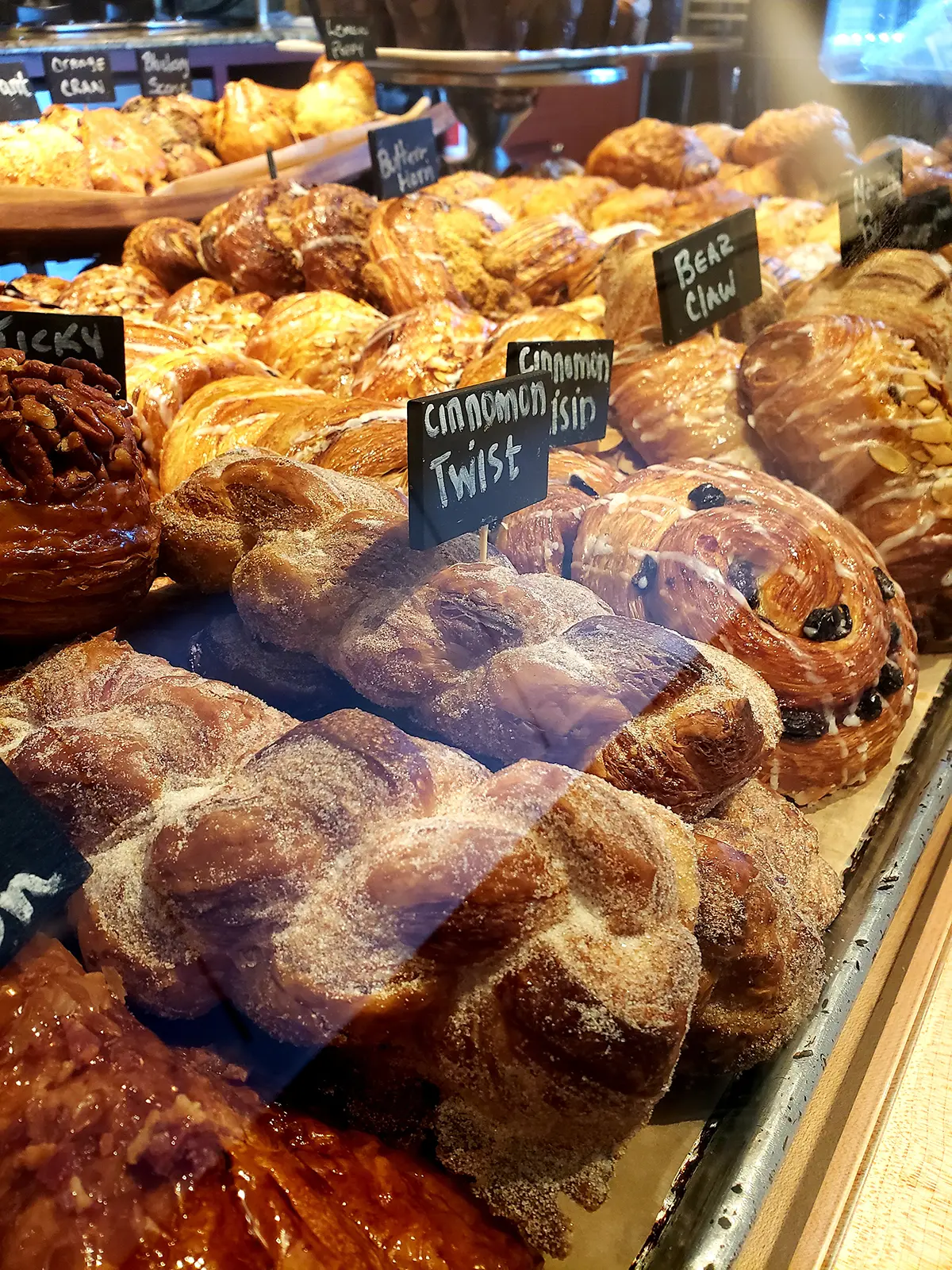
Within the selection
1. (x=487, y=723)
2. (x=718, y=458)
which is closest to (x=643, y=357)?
(x=718, y=458)

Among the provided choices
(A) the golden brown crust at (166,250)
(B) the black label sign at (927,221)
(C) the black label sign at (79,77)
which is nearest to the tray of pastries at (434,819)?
(B) the black label sign at (927,221)

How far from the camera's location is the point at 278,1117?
3.50ft

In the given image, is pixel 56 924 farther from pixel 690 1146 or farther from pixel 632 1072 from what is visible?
pixel 690 1146

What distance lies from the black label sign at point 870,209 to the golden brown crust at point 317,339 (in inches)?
60.9

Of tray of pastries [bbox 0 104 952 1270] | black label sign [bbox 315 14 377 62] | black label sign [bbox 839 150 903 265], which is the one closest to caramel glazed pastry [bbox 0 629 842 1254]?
tray of pastries [bbox 0 104 952 1270]

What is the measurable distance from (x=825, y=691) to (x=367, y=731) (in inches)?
44.3

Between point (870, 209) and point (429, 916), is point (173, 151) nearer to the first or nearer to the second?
point (870, 209)

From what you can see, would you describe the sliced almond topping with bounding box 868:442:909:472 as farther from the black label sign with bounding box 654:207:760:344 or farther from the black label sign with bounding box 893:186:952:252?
A: the black label sign with bounding box 893:186:952:252

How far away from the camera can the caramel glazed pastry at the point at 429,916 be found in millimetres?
948

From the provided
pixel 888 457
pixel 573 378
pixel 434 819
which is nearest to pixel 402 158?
pixel 573 378

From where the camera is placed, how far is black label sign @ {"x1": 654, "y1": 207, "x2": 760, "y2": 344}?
96.6 inches

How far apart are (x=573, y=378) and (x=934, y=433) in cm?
98

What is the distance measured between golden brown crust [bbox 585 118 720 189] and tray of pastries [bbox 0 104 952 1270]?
3938 mm

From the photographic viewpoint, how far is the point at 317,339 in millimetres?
3107
